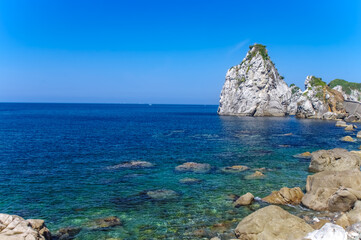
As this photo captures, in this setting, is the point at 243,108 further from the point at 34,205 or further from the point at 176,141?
the point at 34,205

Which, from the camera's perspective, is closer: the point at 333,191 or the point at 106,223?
the point at 106,223

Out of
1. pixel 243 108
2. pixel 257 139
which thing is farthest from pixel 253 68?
pixel 257 139

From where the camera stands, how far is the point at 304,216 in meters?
23.6

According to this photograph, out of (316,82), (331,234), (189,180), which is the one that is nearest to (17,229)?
(331,234)

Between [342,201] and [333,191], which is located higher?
[333,191]

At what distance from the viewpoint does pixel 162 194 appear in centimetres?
2927

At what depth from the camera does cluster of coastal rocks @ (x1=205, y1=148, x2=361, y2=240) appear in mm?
17672

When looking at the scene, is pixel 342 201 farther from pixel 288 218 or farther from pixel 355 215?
pixel 288 218

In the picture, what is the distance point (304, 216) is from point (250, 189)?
778 cm

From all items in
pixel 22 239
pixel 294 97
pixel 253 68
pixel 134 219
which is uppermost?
pixel 253 68

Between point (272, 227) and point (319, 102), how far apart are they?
421 feet

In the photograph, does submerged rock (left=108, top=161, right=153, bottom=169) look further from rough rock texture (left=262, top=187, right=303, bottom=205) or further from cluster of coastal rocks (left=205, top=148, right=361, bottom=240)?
rough rock texture (left=262, top=187, right=303, bottom=205)

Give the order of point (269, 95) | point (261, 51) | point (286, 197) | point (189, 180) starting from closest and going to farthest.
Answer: point (286, 197) → point (189, 180) → point (269, 95) → point (261, 51)

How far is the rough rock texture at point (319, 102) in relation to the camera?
425 ft
